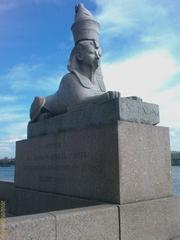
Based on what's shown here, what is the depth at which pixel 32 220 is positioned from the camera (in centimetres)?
320

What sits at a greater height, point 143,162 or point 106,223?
point 143,162

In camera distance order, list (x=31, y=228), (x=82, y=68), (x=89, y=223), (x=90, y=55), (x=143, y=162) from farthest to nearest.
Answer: (x=82, y=68) → (x=90, y=55) → (x=143, y=162) → (x=89, y=223) → (x=31, y=228)

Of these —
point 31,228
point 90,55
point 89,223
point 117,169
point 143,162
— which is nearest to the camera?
point 31,228

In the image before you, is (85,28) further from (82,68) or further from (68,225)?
(68,225)

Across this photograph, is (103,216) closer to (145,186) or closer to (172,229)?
(145,186)

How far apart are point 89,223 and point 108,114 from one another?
5.14ft

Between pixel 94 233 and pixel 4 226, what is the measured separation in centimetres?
113

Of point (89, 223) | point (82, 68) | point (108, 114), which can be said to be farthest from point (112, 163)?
point (82, 68)

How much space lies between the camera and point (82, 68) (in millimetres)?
6035

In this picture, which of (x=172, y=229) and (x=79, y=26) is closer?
(x=172, y=229)

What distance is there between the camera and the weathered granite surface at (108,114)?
454 centimetres

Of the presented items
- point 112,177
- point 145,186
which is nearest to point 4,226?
point 112,177

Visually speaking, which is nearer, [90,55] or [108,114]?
[108,114]

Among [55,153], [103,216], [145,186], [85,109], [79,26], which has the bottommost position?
[103,216]
